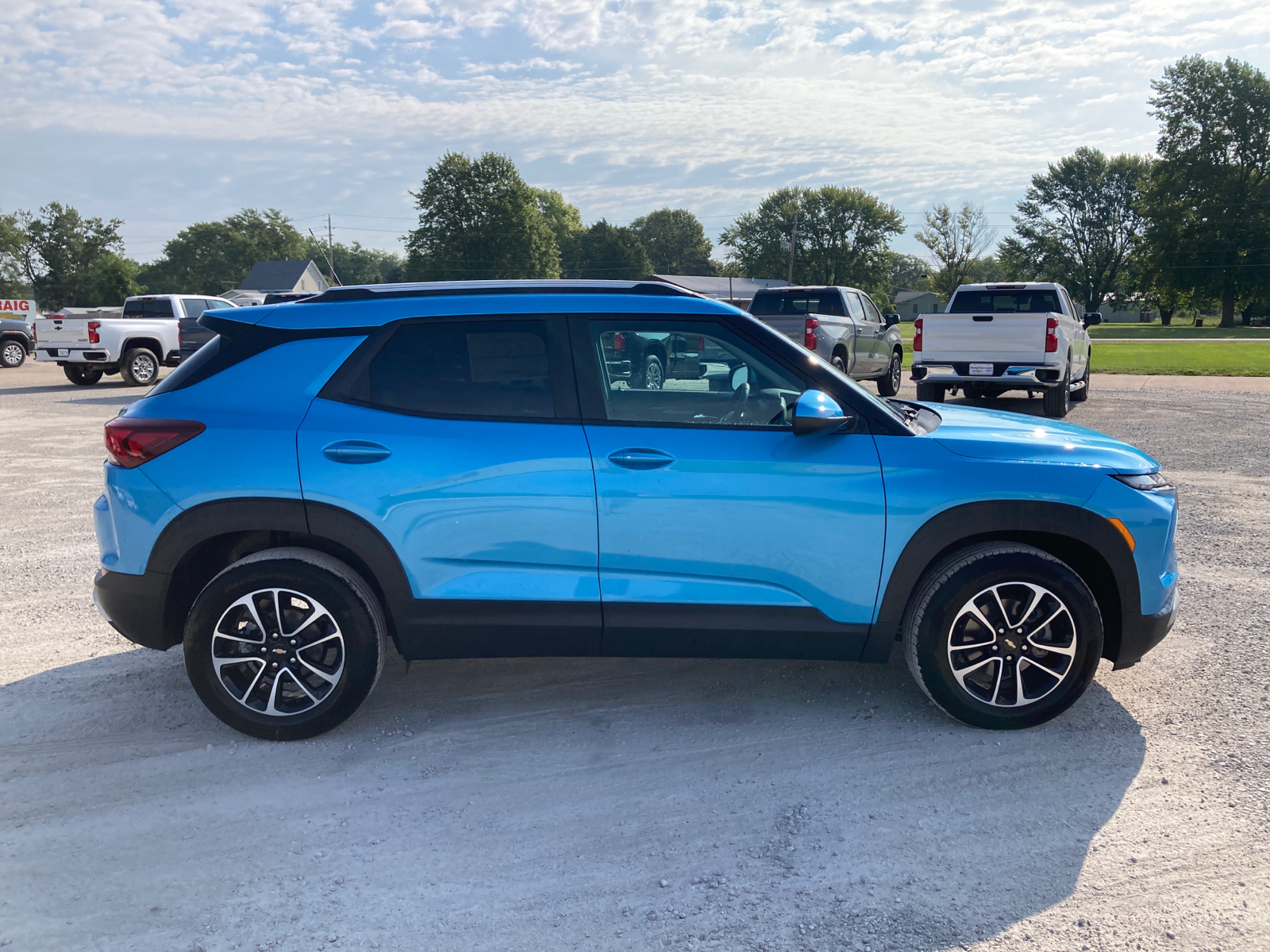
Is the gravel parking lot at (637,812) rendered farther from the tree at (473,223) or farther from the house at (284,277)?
the house at (284,277)

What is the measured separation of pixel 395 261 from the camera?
175250mm

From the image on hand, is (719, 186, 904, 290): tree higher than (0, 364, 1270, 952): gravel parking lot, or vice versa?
(719, 186, 904, 290): tree

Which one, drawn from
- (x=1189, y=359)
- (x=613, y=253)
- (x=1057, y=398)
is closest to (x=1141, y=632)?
(x=1057, y=398)

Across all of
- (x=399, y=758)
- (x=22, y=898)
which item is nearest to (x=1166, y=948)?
(x=399, y=758)

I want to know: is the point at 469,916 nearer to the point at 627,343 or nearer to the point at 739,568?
the point at 739,568

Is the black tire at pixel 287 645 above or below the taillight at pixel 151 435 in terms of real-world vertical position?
below

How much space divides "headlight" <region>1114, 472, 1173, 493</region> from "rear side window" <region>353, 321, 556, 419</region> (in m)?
2.33

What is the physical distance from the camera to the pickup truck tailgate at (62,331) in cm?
1958

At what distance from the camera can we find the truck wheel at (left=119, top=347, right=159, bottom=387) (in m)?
20.2

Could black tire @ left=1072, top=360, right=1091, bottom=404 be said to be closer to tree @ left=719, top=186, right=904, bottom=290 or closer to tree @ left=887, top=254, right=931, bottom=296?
tree @ left=719, top=186, right=904, bottom=290

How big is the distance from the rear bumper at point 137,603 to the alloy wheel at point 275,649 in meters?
0.30

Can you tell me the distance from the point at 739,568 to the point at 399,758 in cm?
152

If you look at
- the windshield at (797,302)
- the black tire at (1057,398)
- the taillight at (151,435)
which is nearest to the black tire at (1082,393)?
the black tire at (1057,398)

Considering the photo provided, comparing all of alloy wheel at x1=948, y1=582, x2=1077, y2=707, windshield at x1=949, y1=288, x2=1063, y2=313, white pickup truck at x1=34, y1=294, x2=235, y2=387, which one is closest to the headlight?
alloy wheel at x1=948, y1=582, x2=1077, y2=707
